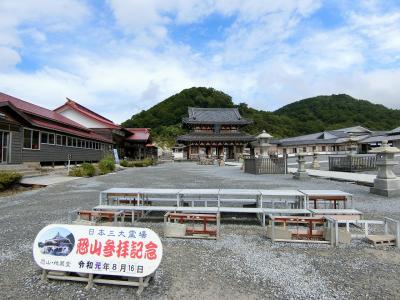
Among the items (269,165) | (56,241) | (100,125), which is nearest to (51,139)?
(100,125)

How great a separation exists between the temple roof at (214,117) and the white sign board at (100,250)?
140 ft

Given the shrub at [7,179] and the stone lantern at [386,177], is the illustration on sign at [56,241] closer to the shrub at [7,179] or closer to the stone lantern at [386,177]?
the shrub at [7,179]

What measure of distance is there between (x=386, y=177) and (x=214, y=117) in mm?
39467

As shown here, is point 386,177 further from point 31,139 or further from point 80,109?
point 80,109

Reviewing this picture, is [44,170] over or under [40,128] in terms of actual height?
under

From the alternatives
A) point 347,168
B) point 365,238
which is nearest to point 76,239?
point 365,238

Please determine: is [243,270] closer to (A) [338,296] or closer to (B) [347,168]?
(A) [338,296]

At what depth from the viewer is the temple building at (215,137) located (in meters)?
45.0

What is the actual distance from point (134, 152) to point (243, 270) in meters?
41.2

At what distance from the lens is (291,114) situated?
102062mm

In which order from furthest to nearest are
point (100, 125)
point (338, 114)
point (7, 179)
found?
point (338, 114) < point (100, 125) < point (7, 179)

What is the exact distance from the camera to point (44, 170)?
17250mm

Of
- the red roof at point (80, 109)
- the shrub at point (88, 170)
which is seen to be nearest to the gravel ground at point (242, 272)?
the shrub at point (88, 170)

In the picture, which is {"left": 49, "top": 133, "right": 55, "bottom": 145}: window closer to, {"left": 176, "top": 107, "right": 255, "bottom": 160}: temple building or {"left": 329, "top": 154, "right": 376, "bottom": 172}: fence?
{"left": 329, "top": 154, "right": 376, "bottom": 172}: fence
